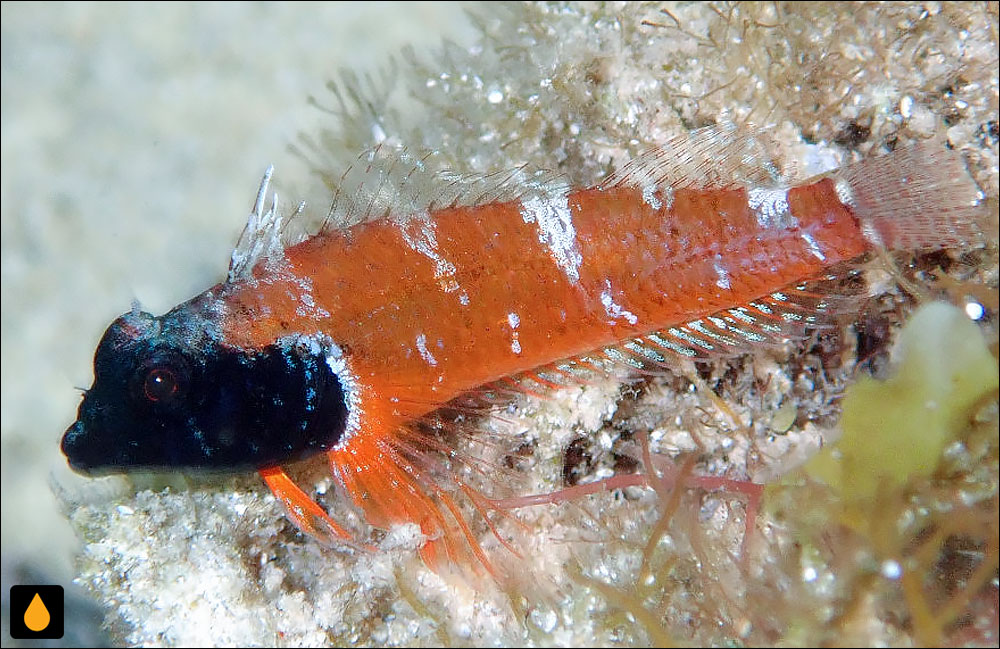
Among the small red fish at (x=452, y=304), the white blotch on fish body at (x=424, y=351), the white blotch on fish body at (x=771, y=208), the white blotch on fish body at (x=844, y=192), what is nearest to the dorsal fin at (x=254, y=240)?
the small red fish at (x=452, y=304)

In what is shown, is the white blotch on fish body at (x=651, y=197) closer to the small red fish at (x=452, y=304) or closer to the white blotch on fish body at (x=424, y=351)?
the small red fish at (x=452, y=304)

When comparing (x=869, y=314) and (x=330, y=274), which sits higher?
(x=330, y=274)

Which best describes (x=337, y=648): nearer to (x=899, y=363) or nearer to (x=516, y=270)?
(x=516, y=270)

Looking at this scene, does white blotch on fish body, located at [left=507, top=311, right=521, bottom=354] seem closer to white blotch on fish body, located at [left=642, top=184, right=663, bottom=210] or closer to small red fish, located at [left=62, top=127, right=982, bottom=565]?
small red fish, located at [left=62, top=127, right=982, bottom=565]

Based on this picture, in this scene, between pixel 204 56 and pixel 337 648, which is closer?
pixel 337 648

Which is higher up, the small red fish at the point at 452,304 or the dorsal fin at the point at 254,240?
the dorsal fin at the point at 254,240

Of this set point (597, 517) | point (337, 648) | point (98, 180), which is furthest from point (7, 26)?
point (597, 517)
